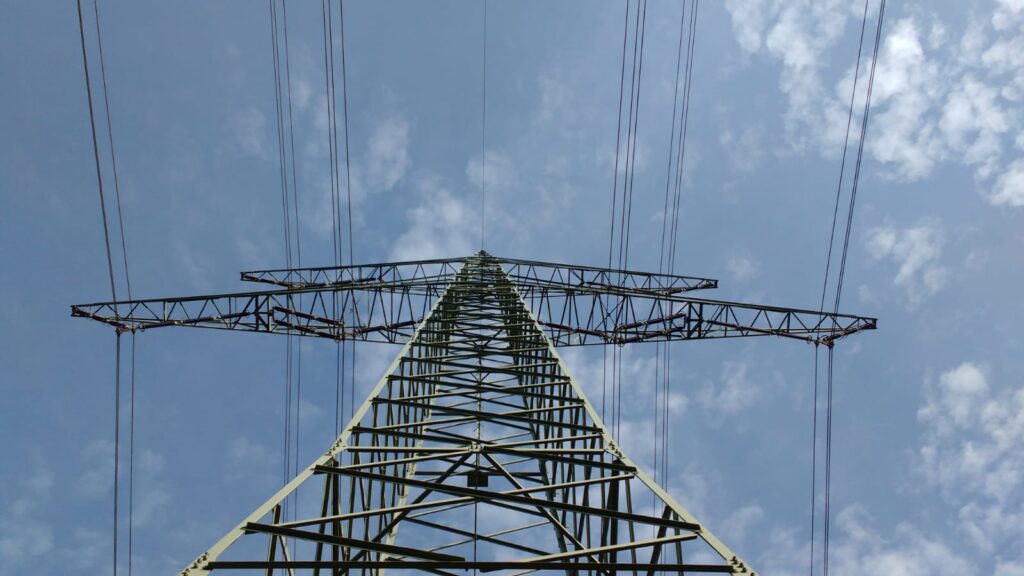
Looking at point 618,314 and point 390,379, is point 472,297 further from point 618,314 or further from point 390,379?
point 390,379

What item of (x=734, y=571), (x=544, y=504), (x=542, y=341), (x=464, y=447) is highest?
(x=542, y=341)

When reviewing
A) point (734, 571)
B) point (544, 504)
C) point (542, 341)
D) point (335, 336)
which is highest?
point (335, 336)

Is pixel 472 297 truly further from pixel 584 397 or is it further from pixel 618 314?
pixel 584 397

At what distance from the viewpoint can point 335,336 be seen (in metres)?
18.9

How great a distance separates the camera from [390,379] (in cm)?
990

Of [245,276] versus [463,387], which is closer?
[463,387]

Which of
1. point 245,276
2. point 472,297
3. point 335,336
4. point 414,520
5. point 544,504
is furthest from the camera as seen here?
point 245,276

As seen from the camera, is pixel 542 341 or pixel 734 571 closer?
pixel 734 571

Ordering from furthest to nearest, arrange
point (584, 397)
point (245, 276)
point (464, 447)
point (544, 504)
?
point (245, 276), point (584, 397), point (464, 447), point (544, 504)

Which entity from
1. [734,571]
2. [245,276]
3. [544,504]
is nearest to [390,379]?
[544,504]

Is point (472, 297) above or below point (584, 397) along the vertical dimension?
above

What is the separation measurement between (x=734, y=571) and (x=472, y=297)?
11.1 metres

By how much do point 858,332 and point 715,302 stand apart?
4.30 metres

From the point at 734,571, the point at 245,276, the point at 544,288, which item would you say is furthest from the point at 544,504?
the point at 245,276
